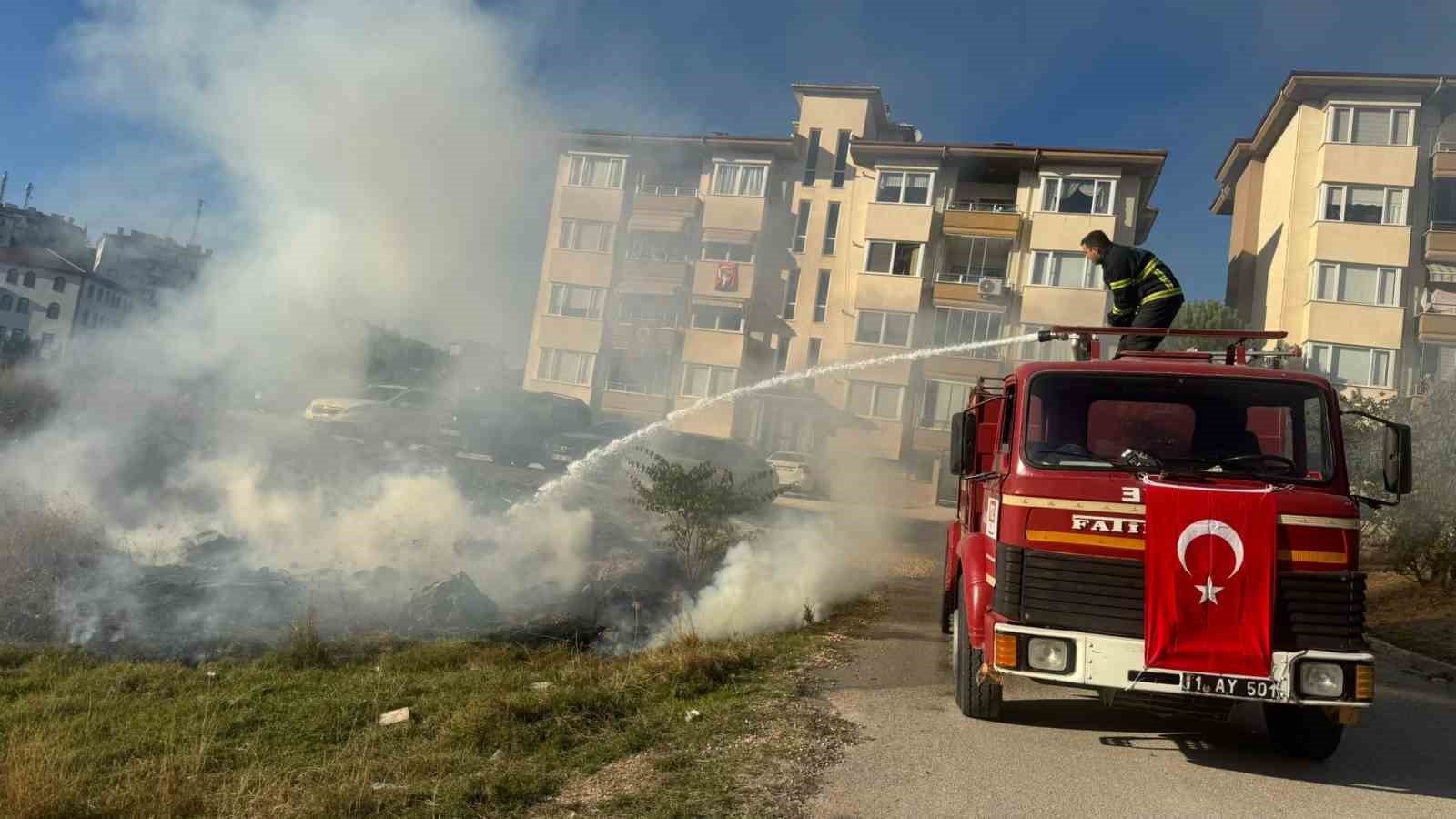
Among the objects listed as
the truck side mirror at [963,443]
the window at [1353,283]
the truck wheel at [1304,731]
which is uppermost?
the window at [1353,283]

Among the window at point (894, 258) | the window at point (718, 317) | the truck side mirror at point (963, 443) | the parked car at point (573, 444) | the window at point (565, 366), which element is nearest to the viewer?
the truck side mirror at point (963, 443)

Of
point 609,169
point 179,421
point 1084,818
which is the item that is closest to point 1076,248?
point 609,169

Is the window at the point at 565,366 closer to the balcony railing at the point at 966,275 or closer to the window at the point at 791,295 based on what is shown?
the window at the point at 791,295

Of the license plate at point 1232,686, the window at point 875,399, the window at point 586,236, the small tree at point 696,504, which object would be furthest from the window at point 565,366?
the license plate at point 1232,686

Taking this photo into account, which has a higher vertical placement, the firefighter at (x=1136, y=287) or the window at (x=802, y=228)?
the window at (x=802, y=228)

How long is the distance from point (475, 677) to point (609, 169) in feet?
102

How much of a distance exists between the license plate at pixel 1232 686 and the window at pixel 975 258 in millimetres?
29934

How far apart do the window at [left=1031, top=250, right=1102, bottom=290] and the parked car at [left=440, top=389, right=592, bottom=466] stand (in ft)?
58.6

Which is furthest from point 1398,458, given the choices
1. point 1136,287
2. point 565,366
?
point 565,366

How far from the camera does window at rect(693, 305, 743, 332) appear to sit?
35.6 m

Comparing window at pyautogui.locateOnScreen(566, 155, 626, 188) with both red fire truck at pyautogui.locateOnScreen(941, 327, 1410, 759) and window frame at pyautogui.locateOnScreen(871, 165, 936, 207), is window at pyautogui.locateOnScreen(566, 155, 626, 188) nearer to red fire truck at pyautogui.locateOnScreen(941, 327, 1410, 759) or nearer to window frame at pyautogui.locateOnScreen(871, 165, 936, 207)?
window frame at pyautogui.locateOnScreen(871, 165, 936, 207)

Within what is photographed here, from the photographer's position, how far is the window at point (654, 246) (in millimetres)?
36531

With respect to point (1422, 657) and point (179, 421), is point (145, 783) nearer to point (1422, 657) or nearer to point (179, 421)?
point (1422, 657)

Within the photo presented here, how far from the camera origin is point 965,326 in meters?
33.0
